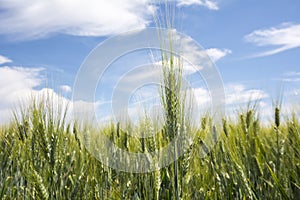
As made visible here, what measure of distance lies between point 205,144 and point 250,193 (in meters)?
1.24

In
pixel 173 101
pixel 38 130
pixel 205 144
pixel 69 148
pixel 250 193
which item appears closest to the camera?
pixel 173 101

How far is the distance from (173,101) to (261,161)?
972 mm

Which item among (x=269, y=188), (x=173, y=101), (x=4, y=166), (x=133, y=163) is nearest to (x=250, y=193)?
(x=269, y=188)

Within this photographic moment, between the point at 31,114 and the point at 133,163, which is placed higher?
the point at 31,114

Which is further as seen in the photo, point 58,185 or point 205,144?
point 205,144

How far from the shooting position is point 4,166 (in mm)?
3912

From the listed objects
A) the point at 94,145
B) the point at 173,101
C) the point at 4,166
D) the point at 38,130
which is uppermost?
the point at 173,101

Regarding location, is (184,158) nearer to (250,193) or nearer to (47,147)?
(250,193)

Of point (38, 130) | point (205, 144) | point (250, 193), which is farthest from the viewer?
point (205, 144)

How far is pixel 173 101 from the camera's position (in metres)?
2.08

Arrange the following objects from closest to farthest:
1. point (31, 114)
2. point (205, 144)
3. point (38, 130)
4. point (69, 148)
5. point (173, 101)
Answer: point (173, 101) < point (38, 130) < point (31, 114) < point (205, 144) < point (69, 148)

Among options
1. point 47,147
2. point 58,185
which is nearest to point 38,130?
point 47,147

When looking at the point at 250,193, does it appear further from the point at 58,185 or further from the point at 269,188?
the point at 58,185

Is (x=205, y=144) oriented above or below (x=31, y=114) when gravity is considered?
below
